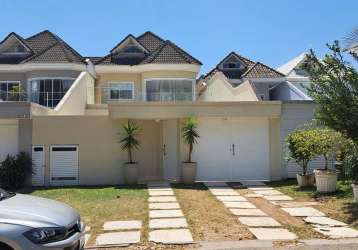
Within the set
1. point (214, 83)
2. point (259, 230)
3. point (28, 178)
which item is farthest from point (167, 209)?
point (214, 83)

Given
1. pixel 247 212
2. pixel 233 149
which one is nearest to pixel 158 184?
pixel 233 149

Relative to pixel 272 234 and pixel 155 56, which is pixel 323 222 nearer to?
pixel 272 234

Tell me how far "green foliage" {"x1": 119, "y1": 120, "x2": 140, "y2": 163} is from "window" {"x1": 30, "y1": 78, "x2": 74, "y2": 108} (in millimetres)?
9962

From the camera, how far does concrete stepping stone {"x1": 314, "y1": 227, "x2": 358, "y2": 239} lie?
8.95m

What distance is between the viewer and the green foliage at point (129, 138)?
1756 cm

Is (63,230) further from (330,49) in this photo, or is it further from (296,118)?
(296,118)

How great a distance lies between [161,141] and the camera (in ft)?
63.8

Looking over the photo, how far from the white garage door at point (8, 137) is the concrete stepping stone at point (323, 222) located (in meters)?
11.5

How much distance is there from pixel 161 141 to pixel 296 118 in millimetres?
5428

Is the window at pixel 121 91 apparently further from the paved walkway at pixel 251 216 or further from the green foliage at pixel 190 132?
the paved walkway at pixel 251 216

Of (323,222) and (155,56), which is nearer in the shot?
(323,222)

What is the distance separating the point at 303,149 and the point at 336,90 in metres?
3.99

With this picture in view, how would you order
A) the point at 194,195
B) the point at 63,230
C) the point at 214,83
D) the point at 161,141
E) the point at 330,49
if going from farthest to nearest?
the point at 214,83 → the point at 161,141 → the point at 194,195 → the point at 330,49 → the point at 63,230

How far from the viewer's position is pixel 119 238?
8.83 metres
